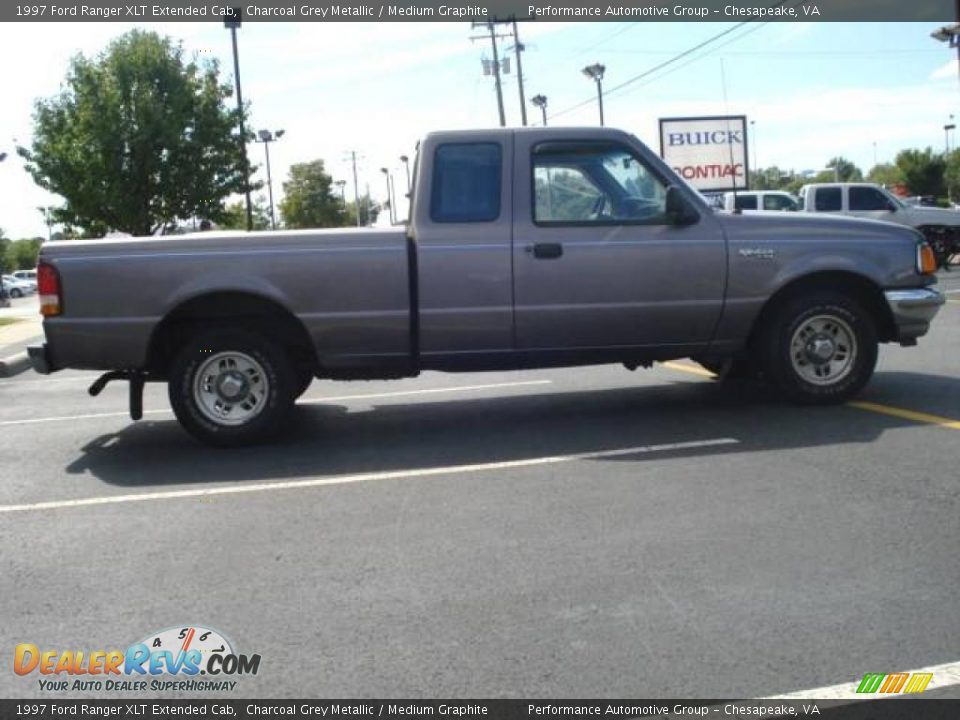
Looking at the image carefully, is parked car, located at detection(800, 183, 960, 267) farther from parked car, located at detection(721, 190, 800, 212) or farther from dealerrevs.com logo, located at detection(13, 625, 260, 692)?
dealerrevs.com logo, located at detection(13, 625, 260, 692)

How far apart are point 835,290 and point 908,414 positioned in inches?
42.3

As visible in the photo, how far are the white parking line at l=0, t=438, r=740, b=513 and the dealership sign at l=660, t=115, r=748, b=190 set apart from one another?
26856 millimetres

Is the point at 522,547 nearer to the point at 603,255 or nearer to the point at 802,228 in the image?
the point at 603,255

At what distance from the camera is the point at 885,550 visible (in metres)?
4.29

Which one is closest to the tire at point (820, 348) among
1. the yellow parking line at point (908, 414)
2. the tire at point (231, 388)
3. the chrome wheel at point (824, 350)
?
the chrome wheel at point (824, 350)

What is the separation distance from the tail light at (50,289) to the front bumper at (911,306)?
6.00 meters

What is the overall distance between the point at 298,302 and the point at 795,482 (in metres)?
3.48

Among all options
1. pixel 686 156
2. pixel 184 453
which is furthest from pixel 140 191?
pixel 184 453

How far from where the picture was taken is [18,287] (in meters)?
60.8

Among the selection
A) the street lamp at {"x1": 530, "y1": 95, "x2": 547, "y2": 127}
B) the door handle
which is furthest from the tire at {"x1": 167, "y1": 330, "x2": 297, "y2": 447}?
the street lamp at {"x1": 530, "y1": 95, "x2": 547, "y2": 127}

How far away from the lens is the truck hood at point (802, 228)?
698 centimetres

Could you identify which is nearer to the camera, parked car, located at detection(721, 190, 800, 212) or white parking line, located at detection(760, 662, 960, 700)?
white parking line, located at detection(760, 662, 960, 700)

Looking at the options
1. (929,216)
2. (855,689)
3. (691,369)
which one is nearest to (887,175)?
(929,216)

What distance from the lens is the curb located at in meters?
13.4
